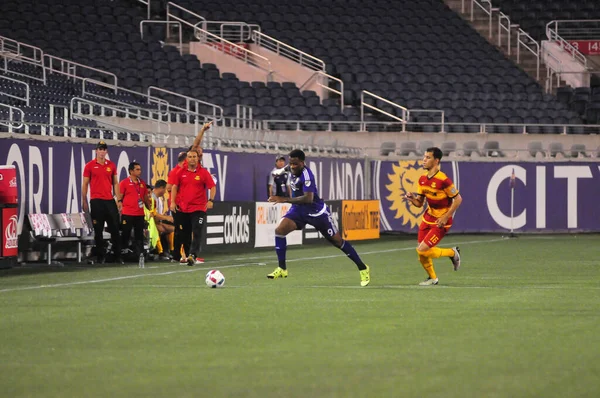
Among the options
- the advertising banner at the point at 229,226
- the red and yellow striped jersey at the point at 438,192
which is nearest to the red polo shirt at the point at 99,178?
the advertising banner at the point at 229,226

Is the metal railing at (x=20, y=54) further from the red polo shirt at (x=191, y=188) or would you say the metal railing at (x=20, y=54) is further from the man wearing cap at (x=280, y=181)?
the red polo shirt at (x=191, y=188)

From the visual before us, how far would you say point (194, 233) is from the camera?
21172mm

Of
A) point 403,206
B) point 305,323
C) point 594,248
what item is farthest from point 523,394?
point 403,206

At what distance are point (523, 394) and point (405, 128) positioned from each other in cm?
3375

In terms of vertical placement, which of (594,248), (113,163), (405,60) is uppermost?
(405,60)

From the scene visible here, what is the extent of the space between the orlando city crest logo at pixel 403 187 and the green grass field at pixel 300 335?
17.6m

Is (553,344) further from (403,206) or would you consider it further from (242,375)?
(403,206)

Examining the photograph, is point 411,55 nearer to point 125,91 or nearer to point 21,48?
point 125,91

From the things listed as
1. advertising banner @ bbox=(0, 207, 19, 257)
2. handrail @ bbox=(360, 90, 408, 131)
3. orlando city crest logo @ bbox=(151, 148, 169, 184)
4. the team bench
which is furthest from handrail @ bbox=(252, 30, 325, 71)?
advertising banner @ bbox=(0, 207, 19, 257)

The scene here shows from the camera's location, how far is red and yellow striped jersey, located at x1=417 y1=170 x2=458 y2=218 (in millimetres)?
16734

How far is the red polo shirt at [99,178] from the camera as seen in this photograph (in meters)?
21.8

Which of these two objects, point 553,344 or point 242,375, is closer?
point 242,375

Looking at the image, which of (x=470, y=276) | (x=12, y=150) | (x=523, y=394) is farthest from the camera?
(x=12, y=150)

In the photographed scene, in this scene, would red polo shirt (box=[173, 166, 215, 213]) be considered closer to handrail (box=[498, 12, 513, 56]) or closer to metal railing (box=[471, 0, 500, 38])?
handrail (box=[498, 12, 513, 56])
